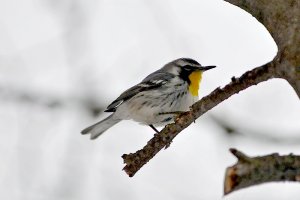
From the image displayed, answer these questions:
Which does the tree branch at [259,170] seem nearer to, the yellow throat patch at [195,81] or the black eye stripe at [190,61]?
the yellow throat patch at [195,81]

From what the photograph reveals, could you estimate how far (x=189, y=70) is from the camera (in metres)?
8.59

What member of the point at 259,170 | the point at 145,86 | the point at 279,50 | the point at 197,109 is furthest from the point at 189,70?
the point at 259,170

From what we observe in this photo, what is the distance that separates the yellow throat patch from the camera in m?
8.04

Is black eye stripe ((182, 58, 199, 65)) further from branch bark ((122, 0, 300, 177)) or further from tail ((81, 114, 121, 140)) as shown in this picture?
branch bark ((122, 0, 300, 177))

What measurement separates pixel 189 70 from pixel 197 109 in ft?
15.8

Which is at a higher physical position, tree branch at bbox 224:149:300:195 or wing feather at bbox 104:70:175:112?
wing feather at bbox 104:70:175:112

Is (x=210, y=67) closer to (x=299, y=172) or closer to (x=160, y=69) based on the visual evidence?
(x=160, y=69)

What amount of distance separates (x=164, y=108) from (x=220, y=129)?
1347 millimetres

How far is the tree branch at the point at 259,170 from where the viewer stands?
252 cm

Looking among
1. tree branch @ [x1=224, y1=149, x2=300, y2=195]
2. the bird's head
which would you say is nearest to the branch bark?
tree branch @ [x1=224, y1=149, x2=300, y2=195]

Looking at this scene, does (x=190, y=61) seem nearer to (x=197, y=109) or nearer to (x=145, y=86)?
(x=145, y=86)

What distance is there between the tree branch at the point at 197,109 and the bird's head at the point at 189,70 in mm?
3915

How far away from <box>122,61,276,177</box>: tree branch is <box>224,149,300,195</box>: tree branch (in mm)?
868

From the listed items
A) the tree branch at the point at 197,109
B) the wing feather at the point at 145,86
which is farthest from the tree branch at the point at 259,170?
the wing feather at the point at 145,86
